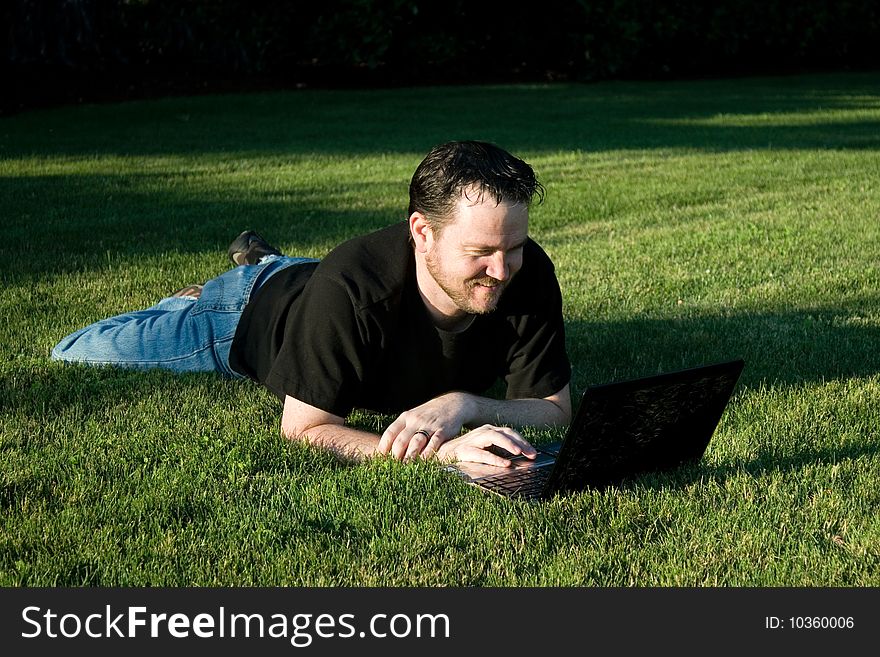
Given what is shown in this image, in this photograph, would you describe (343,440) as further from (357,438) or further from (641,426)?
Answer: (641,426)

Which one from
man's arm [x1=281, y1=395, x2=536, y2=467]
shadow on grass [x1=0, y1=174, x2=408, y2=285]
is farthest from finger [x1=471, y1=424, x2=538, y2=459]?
shadow on grass [x1=0, y1=174, x2=408, y2=285]

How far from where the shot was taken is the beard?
402 centimetres

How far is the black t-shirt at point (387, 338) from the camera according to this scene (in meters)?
4.23

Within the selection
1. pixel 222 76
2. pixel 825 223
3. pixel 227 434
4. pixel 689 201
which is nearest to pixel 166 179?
pixel 689 201

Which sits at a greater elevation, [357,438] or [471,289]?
[471,289]

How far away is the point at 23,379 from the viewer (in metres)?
5.32

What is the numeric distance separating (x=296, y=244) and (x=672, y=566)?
5.89 meters

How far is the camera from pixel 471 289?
160 inches

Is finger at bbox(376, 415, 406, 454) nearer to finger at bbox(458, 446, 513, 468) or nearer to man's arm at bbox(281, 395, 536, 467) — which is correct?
man's arm at bbox(281, 395, 536, 467)

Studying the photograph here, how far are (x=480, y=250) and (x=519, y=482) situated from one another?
2.75 feet

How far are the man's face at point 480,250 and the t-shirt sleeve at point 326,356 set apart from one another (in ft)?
1.28

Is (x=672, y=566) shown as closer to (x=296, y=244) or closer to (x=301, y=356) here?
(x=301, y=356)

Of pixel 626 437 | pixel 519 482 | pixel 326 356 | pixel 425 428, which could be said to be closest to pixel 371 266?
pixel 326 356

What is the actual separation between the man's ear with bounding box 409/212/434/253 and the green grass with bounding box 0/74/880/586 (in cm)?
82
